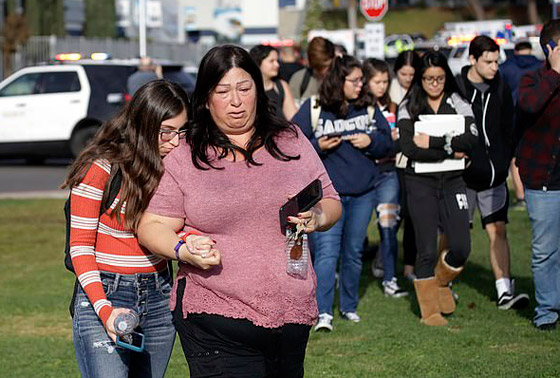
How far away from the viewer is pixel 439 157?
770cm

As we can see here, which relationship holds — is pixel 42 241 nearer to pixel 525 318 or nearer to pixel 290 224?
pixel 525 318

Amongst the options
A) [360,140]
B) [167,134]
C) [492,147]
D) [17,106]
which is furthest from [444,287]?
[17,106]

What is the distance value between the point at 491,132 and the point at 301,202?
4.86 m

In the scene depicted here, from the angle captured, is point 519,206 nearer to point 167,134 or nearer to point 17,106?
point 167,134

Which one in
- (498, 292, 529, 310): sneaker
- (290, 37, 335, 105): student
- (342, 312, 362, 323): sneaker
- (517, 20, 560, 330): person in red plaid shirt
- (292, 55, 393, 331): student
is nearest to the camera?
(517, 20, 560, 330): person in red plaid shirt

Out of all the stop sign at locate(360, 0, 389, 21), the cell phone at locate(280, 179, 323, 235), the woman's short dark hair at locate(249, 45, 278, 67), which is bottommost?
the cell phone at locate(280, 179, 323, 235)

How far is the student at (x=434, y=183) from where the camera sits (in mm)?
7695

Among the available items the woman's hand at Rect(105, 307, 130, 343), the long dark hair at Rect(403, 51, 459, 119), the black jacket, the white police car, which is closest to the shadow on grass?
the black jacket

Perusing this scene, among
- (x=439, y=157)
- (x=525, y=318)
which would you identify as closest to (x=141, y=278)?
(x=439, y=157)

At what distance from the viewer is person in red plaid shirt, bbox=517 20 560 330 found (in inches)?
280

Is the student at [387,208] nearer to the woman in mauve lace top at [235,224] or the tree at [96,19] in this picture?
the woman in mauve lace top at [235,224]

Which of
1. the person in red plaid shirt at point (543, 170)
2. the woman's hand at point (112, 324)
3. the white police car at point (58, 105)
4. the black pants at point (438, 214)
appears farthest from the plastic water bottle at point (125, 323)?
the white police car at point (58, 105)

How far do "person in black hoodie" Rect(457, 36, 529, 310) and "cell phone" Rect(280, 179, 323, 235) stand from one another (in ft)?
14.8

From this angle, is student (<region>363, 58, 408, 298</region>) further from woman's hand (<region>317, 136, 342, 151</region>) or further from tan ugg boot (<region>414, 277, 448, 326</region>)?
woman's hand (<region>317, 136, 342, 151</region>)
